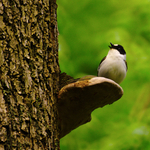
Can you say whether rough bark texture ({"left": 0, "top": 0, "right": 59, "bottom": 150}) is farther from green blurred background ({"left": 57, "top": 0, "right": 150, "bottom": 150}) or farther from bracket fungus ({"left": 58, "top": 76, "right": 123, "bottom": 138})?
green blurred background ({"left": 57, "top": 0, "right": 150, "bottom": 150})

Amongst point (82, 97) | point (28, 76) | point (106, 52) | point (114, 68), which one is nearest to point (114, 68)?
point (114, 68)

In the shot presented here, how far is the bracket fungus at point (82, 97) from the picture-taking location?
2115 millimetres

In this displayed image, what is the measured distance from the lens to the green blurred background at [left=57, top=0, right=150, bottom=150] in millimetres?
5156

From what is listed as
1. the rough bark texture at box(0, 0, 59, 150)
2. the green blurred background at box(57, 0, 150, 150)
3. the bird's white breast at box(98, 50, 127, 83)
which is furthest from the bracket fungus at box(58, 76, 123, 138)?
the green blurred background at box(57, 0, 150, 150)

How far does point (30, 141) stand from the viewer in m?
1.90

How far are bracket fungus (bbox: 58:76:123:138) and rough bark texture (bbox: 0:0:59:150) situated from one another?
103 millimetres

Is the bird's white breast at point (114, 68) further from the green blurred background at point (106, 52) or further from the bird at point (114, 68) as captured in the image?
the green blurred background at point (106, 52)

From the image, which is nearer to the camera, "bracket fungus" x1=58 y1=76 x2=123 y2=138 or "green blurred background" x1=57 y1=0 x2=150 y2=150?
"bracket fungus" x1=58 y1=76 x2=123 y2=138

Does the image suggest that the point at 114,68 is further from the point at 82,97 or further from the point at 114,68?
the point at 82,97

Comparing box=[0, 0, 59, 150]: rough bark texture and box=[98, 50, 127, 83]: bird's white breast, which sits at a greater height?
box=[98, 50, 127, 83]: bird's white breast

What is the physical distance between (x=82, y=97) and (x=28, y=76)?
1.61 feet

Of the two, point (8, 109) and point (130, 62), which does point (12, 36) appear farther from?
point (130, 62)

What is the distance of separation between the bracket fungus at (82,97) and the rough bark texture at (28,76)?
0.34 feet

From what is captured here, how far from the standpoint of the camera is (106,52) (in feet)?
17.3
